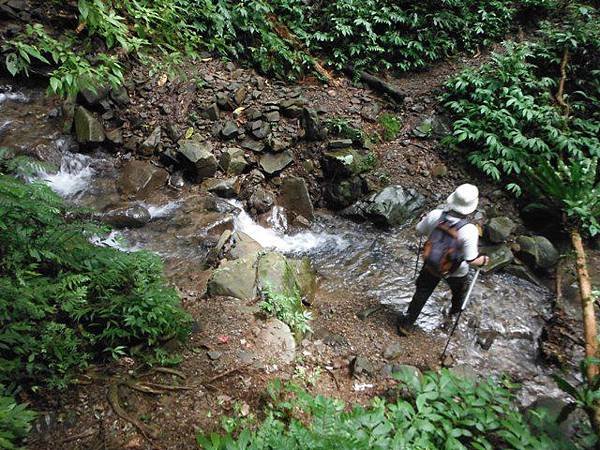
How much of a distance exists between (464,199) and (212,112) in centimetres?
555

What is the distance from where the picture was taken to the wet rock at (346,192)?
7.45 m

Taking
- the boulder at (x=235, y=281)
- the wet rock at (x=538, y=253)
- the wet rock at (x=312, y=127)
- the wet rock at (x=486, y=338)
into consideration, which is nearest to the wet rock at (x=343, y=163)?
the wet rock at (x=312, y=127)

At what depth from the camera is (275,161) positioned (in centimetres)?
757

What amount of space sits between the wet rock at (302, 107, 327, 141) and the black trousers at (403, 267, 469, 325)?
4.17 meters

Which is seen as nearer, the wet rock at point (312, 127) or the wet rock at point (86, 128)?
the wet rock at point (86, 128)

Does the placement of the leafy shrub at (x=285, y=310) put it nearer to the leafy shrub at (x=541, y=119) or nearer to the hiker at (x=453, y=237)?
the hiker at (x=453, y=237)

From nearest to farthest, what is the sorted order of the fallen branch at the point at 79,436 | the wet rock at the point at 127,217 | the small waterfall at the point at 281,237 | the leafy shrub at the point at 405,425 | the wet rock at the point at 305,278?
the leafy shrub at the point at 405,425
the fallen branch at the point at 79,436
the wet rock at the point at 305,278
the wet rock at the point at 127,217
the small waterfall at the point at 281,237

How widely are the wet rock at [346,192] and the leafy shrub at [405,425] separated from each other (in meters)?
4.79

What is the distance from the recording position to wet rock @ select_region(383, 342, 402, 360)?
4.56m

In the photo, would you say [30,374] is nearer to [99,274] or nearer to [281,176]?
[99,274]

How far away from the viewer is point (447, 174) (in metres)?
7.80

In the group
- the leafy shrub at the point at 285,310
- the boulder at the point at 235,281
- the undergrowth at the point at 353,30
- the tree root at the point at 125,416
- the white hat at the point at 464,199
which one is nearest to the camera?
the tree root at the point at 125,416

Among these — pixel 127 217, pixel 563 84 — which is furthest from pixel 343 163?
Result: pixel 563 84

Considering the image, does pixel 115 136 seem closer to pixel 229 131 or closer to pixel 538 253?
pixel 229 131
